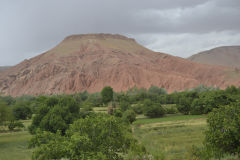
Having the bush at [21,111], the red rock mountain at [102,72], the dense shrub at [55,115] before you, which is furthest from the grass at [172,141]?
the red rock mountain at [102,72]

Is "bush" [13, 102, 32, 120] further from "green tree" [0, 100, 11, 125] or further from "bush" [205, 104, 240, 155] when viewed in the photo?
"bush" [205, 104, 240, 155]

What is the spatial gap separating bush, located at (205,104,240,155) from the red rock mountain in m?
96.8

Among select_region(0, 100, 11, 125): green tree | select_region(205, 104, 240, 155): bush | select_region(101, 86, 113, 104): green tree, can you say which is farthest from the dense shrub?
select_region(101, 86, 113, 104): green tree

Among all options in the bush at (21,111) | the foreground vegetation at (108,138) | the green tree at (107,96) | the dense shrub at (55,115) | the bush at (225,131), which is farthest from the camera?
the green tree at (107,96)

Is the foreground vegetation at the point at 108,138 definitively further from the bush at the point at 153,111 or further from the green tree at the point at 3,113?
the bush at the point at 153,111

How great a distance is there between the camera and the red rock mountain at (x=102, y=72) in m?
114

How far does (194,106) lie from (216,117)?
128ft

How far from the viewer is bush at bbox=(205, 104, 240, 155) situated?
40.7 ft

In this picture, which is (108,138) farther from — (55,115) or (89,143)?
(55,115)

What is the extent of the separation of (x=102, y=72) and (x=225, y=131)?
10972 cm

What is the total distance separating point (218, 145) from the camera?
13.4 m

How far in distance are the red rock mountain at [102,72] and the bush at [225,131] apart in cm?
9676

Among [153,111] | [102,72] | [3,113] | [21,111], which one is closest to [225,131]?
[3,113]

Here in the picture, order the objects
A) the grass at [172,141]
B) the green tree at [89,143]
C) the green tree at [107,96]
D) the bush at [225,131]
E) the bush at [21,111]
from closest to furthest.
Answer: the green tree at [89,143]
the bush at [225,131]
the grass at [172,141]
the bush at [21,111]
the green tree at [107,96]
